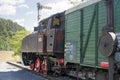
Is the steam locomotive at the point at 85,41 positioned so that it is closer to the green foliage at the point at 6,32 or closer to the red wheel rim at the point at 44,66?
the red wheel rim at the point at 44,66

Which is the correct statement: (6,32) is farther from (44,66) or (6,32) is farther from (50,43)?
(50,43)

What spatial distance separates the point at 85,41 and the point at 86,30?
0.36 m

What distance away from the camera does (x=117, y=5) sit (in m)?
8.12

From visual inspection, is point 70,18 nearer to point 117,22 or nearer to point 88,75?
point 88,75

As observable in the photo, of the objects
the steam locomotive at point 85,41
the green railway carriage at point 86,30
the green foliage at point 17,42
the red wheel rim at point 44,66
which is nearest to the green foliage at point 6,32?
the green foliage at point 17,42

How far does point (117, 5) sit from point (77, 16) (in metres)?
2.99

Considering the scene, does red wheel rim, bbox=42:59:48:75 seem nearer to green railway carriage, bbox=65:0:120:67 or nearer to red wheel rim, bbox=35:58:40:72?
red wheel rim, bbox=35:58:40:72

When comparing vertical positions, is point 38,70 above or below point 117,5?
below

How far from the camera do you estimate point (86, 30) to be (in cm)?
1012

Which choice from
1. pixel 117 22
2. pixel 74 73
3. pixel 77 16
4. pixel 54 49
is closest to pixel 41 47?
pixel 54 49

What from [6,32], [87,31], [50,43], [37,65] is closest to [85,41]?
[87,31]

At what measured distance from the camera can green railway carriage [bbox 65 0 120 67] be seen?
29.6 feet

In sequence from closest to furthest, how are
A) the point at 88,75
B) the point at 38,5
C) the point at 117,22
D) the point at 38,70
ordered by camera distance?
the point at 117,22
the point at 88,75
the point at 38,70
the point at 38,5

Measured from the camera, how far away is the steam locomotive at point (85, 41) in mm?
6328
